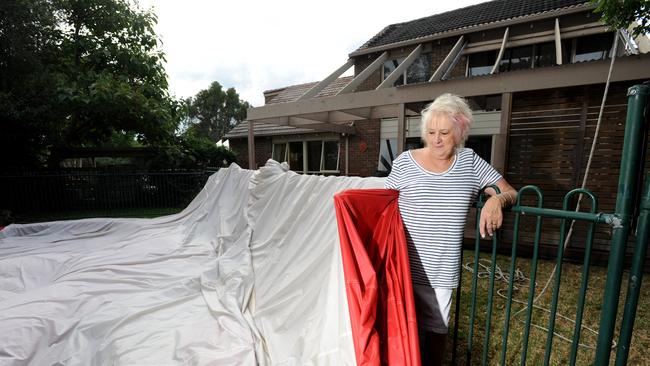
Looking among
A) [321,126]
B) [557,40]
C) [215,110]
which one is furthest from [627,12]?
[215,110]

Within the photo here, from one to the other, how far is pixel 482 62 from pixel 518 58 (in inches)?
33.4

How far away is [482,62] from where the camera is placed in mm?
8070

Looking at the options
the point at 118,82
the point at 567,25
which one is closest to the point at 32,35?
the point at 118,82

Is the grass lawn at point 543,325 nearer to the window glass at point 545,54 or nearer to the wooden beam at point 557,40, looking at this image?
the wooden beam at point 557,40

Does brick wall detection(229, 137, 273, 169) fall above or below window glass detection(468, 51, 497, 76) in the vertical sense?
below

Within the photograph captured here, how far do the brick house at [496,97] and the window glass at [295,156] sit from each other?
4cm

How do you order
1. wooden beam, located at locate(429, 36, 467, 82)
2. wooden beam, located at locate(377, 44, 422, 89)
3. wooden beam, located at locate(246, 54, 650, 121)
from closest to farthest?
wooden beam, located at locate(246, 54, 650, 121) → wooden beam, located at locate(377, 44, 422, 89) → wooden beam, located at locate(429, 36, 467, 82)

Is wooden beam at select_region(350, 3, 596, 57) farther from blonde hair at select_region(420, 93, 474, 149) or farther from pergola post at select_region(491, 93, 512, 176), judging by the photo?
blonde hair at select_region(420, 93, 474, 149)

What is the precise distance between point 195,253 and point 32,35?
7.40m

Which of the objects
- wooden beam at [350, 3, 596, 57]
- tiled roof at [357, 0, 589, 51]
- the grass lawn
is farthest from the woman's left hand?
tiled roof at [357, 0, 589, 51]

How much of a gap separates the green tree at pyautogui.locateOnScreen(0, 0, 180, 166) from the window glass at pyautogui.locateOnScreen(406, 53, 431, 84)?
7816 millimetres

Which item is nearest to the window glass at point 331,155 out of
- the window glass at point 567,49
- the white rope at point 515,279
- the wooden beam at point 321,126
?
the wooden beam at point 321,126

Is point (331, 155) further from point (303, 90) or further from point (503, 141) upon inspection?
point (503, 141)

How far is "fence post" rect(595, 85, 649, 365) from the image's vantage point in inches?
42.0
